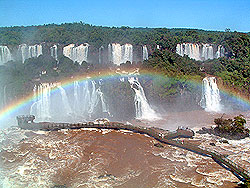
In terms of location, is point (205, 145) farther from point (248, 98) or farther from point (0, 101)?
point (0, 101)


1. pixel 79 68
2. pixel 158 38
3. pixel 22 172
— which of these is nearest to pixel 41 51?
pixel 79 68

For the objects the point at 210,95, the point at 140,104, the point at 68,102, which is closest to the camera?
the point at 140,104

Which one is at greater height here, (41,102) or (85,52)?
(85,52)

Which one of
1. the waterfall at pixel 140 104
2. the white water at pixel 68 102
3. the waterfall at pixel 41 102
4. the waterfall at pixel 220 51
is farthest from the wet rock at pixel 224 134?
the waterfall at pixel 220 51

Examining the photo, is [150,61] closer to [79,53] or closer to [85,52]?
[85,52]

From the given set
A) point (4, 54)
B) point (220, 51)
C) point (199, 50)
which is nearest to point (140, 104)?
point (220, 51)

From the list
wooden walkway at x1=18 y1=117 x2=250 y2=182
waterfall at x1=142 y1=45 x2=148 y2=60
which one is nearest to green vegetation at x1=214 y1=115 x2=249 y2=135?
wooden walkway at x1=18 y1=117 x2=250 y2=182

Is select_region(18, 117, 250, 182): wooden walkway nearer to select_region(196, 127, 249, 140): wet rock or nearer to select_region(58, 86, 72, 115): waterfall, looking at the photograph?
select_region(196, 127, 249, 140): wet rock
